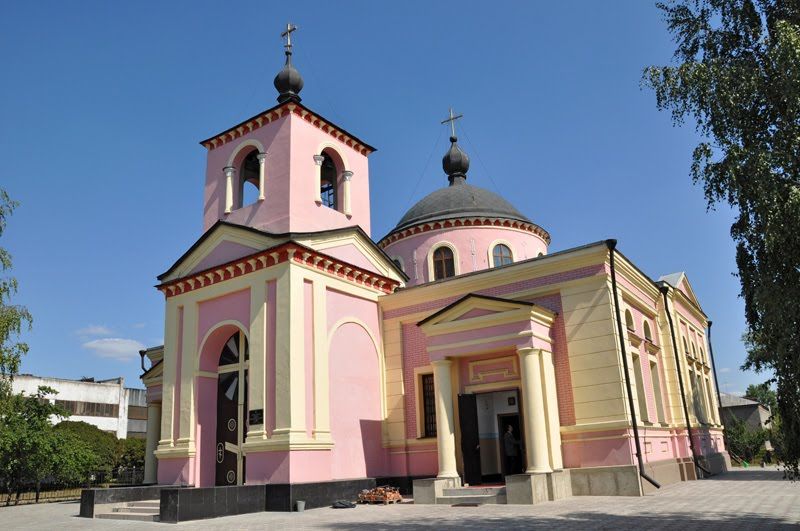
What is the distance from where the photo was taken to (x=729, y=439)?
2838 centimetres

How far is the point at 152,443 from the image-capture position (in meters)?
21.4

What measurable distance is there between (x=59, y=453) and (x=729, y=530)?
63.7 feet

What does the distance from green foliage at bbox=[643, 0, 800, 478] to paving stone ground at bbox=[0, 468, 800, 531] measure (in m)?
1.85

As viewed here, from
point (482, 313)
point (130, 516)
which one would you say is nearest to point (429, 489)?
point (482, 313)

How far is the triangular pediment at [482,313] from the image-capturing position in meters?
14.5

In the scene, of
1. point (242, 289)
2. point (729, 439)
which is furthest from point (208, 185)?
point (729, 439)

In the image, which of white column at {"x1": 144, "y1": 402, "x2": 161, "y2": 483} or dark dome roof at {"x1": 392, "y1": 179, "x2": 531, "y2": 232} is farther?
dark dome roof at {"x1": 392, "y1": 179, "x2": 531, "y2": 232}

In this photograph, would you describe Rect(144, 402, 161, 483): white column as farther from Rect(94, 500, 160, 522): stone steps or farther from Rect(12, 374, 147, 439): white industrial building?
Rect(12, 374, 147, 439): white industrial building

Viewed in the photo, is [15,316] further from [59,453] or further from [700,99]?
[700,99]

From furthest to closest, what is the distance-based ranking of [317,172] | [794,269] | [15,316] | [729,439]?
1. [729,439]
2. [317,172]
3. [15,316]
4. [794,269]

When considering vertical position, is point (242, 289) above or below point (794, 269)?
above

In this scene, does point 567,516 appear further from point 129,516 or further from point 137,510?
point 137,510

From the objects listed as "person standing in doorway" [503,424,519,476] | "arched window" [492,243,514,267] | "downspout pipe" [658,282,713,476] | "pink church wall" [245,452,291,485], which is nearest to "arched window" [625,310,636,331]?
"downspout pipe" [658,282,713,476]

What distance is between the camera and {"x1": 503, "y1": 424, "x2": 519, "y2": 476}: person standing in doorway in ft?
52.4
